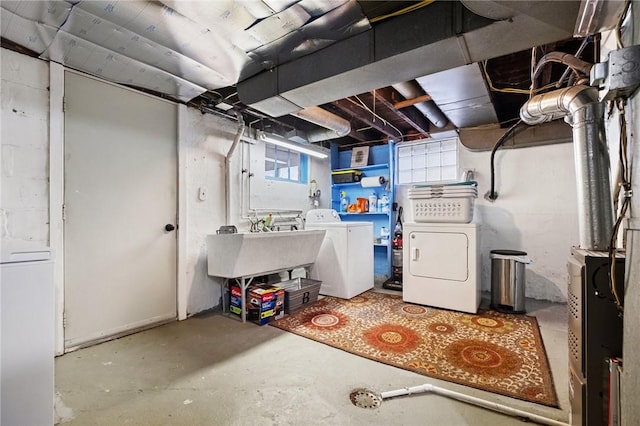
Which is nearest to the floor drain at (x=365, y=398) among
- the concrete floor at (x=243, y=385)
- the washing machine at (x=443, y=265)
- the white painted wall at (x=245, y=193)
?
the concrete floor at (x=243, y=385)

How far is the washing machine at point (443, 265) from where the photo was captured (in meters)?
3.07

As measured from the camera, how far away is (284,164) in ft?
14.6

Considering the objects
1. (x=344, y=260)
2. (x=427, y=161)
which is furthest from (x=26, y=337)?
(x=427, y=161)

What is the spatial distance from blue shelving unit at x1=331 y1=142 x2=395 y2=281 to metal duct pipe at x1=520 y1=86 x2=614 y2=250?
3108 mm

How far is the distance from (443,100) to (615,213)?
1932mm

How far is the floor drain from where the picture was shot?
5.28 feet

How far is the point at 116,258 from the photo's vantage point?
2.51 m

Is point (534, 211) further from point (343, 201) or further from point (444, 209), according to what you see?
point (343, 201)

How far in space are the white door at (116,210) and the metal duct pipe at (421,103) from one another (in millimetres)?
2403

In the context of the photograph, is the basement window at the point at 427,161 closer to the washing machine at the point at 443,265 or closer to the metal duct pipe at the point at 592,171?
the washing machine at the point at 443,265

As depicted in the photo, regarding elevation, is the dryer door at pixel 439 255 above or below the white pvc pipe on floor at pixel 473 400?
above

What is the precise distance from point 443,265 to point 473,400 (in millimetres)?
1765

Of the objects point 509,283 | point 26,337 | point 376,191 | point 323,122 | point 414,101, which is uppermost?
point 414,101

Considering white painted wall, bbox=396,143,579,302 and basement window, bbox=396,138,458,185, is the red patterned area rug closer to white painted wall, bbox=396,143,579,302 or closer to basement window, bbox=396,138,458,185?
white painted wall, bbox=396,143,579,302
